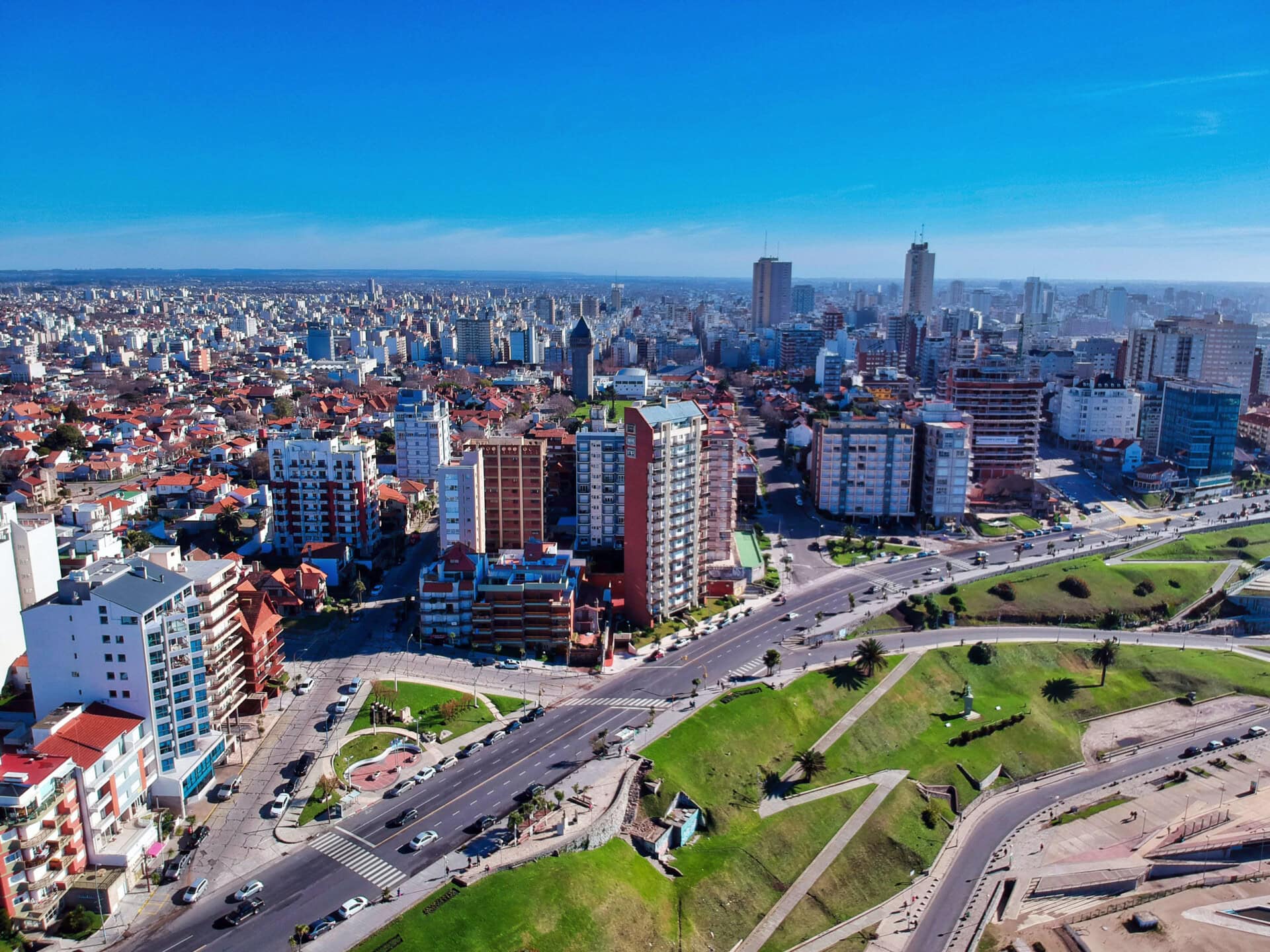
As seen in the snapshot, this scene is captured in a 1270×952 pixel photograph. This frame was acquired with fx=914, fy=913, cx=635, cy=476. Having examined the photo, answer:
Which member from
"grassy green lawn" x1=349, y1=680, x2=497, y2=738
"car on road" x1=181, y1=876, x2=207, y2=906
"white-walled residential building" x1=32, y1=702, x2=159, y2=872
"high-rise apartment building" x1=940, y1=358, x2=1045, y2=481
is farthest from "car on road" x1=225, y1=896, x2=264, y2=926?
"high-rise apartment building" x1=940, y1=358, x2=1045, y2=481

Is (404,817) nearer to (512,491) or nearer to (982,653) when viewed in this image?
(512,491)

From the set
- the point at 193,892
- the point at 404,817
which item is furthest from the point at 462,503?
the point at 193,892

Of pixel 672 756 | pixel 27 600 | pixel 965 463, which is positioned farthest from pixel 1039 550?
pixel 27 600

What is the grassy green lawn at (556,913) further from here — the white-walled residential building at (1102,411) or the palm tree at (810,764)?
the white-walled residential building at (1102,411)

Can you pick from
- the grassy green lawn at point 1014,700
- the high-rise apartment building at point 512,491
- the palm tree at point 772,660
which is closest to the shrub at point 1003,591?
the grassy green lawn at point 1014,700

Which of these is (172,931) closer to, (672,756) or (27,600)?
(672,756)

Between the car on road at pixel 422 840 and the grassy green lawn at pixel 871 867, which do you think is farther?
the grassy green lawn at pixel 871 867
